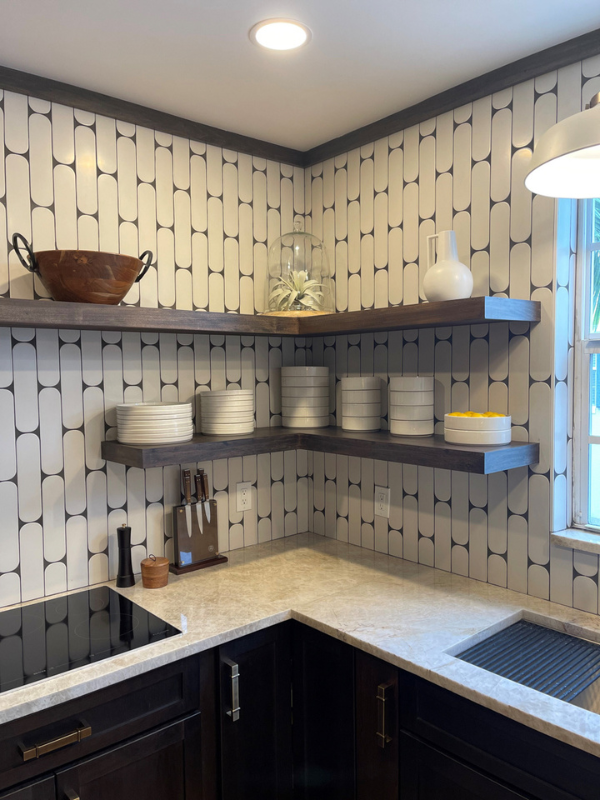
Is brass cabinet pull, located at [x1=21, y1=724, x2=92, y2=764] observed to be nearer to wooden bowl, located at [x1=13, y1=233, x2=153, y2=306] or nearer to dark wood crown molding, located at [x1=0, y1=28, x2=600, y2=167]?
wooden bowl, located at [x1=13, y1=233, x2=153, y2=306]

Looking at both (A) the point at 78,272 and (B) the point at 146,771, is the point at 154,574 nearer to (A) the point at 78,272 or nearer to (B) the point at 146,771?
(B) the point at 146,771

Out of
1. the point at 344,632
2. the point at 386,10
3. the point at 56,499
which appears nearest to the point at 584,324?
the point at 386,10

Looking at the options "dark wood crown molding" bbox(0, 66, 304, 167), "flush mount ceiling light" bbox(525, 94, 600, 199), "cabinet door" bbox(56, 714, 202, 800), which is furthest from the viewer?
"dark wood crown molding" bbox(0, 66, 304, 167)

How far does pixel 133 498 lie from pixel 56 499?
27cm

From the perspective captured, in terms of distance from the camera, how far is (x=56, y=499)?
1971 millimetres

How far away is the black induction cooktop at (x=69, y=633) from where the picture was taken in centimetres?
152

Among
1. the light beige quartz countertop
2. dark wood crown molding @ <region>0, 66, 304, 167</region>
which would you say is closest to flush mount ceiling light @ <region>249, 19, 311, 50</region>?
dark wood crown molding @ <region>0, 66, 304, 167</region>

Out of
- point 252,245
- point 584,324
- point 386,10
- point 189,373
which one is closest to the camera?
point 386,10

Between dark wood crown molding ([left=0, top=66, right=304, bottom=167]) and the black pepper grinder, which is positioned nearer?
dark wood crown molding ([left=0, top=66, right=304, bottom=167])

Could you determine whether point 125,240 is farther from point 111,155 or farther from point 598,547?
point 598,547

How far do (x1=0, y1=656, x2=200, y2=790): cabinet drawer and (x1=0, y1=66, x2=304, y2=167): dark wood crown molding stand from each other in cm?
177

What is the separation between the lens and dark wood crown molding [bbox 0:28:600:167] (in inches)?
69.7

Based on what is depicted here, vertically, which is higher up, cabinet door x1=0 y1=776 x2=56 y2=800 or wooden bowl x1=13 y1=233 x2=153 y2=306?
wooden bowl x1=13 y1=233 x2=153 y2=306

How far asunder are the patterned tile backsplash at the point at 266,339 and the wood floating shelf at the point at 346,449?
168mm
